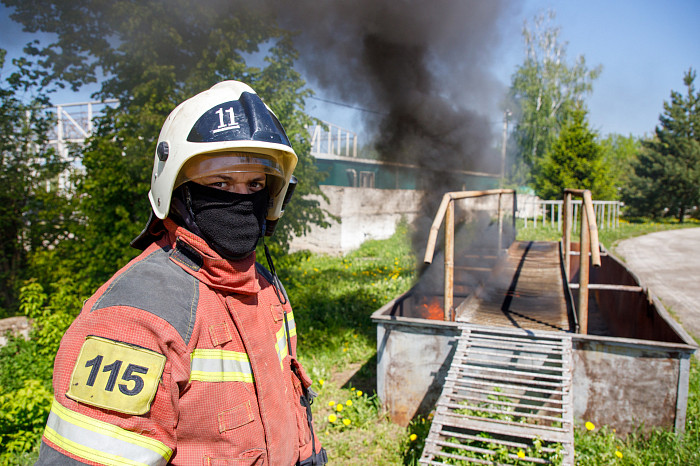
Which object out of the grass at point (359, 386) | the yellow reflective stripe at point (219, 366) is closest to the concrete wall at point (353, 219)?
the grass at point (359, 386)

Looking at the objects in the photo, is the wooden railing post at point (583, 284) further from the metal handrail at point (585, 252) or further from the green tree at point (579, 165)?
the green tree at point (579, 165)

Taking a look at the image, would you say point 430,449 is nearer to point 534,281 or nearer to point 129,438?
point 129,438

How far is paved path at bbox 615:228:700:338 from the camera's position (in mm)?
7055

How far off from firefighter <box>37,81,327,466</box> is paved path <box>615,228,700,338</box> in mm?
5083

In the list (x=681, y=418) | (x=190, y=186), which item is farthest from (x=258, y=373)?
(x=681, y=418)

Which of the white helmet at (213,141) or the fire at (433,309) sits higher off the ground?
the white helmet at (213,141)

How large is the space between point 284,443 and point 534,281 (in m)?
5.63

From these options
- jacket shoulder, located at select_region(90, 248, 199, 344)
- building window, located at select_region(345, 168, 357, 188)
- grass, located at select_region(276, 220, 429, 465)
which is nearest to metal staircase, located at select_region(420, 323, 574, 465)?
grass, located at select_region(276, 220, 429, 465)

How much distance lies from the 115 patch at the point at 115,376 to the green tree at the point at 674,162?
29.5 metres

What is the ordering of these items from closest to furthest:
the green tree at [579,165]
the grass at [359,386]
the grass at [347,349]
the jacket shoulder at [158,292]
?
the jacket shoulder at [158,292] < the grass at [359,386] < the grass at [347,349] < the green tree at [579,165]

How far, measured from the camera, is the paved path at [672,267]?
705 centimetres

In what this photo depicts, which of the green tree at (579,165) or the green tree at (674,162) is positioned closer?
the green tree at (579,165)

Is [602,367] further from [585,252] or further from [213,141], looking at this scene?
[213,141]

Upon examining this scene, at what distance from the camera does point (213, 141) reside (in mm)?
1271
